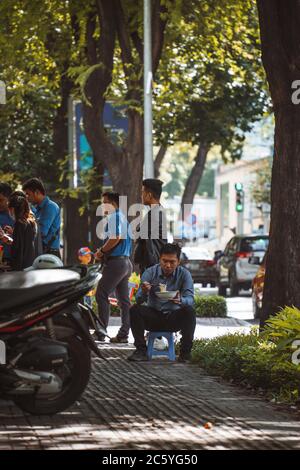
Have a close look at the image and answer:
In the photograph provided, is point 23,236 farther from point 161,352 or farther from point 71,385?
point 71,385

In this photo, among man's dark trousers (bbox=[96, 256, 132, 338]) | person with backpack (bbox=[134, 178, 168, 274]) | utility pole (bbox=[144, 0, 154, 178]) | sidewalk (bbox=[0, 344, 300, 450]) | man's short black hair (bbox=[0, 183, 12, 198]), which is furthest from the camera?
utility pole (bbox=[144, 0, 154, 178])

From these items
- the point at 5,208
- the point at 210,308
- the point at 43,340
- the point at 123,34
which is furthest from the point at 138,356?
the point at 123,34

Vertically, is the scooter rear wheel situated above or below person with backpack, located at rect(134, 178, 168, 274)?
below

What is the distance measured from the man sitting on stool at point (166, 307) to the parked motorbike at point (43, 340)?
4062mm

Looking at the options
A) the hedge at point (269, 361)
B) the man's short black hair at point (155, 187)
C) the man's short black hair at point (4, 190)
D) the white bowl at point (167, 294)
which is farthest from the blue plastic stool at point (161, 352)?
the man's short black hair at point (4, 190)

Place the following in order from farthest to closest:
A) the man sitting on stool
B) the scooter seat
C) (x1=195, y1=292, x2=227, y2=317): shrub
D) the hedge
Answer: (x1=195, y1=292, x2=227, y2=317): shrub < the man sitting on stool < the hedge < the scooter seat

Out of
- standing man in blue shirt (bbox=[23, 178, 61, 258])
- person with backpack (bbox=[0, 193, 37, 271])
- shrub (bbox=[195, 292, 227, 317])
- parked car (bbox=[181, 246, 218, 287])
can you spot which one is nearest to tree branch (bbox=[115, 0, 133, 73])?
shrub (bbox=[195, 292, 227, 317])

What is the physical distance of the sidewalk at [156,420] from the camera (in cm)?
853

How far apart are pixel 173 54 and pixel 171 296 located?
56.5 feet

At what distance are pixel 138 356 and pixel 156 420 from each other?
4597mm

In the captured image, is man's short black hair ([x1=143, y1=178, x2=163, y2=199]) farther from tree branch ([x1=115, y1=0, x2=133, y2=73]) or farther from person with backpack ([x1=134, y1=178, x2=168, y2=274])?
tree branch ([x1=115, y1=0, x2=133, y2=73])

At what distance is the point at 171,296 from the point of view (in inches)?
546

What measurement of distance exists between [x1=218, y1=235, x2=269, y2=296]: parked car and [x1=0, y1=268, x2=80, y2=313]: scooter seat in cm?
2556

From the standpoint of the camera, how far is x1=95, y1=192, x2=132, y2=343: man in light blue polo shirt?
53.3 ft
